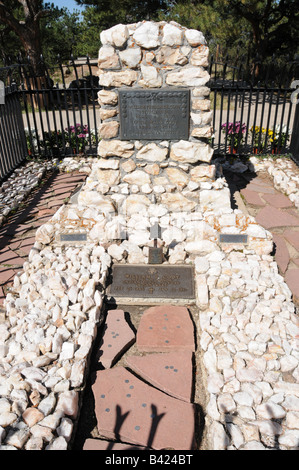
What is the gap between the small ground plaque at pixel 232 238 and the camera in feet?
13.3

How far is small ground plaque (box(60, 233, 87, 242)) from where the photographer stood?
4223mm

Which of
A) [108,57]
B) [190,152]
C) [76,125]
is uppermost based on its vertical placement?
[108,57]

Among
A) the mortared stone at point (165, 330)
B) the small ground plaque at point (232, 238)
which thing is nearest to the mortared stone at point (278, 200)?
the small ground plaque at point (232, 238)

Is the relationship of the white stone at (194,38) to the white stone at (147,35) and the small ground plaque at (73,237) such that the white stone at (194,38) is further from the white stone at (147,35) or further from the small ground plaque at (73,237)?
the small ground plaque at (73,237)

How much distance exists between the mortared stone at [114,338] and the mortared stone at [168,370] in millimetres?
133

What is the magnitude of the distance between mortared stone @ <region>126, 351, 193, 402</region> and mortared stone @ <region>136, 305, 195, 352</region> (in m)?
0.08

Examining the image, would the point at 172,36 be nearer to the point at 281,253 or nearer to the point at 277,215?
the point at 277,215

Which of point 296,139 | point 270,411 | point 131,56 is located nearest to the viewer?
point 270,411

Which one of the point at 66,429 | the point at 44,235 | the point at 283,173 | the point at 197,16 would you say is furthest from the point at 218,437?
the point at 197,16

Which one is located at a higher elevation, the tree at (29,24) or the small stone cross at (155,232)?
the tree at (29,24)

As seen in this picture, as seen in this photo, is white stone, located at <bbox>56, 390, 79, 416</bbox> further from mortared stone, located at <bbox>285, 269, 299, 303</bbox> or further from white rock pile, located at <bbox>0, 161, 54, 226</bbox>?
white rock pile, located at <bbox>0, 161, 54, 226</bbox>

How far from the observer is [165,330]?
3.20 meters

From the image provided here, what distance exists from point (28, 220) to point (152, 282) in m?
2.37

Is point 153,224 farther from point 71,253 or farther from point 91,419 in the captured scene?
point 91,419
